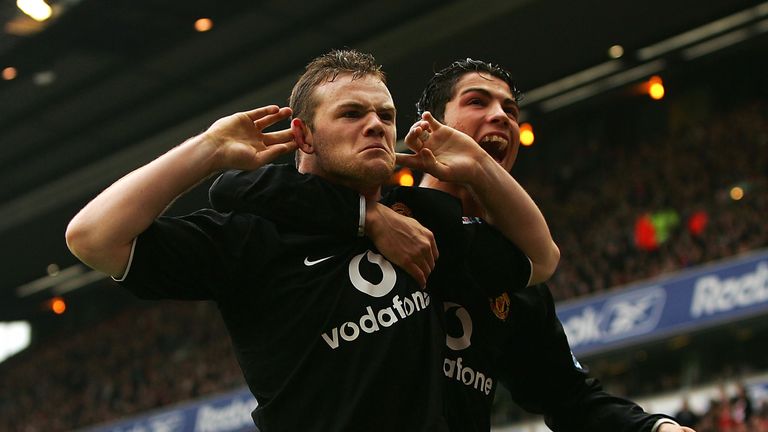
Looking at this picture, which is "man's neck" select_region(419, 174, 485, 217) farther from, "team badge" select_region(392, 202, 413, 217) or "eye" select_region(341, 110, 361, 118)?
"eye" select_region(341, 110, 361, 118)

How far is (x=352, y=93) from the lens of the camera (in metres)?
2.98

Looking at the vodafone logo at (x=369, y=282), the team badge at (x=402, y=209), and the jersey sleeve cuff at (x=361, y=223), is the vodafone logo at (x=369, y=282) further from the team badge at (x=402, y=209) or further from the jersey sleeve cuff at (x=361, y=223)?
the team badge at (x=402, y=209)

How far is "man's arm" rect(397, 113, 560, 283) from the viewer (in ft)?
9.91

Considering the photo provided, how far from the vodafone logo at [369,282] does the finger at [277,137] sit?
0.35 metres

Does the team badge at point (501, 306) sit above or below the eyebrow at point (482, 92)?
below

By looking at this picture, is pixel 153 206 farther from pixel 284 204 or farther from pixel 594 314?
pixel 594 314

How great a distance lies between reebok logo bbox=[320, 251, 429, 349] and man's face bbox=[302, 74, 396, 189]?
21 centimetres

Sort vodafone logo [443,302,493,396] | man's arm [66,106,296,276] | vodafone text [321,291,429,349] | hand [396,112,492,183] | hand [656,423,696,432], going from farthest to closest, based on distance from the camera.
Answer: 1. hand [656,423,696,432]
2. vodafone logo [443,302,493,396]
3. hand [396,112,492,183]
4. vodafone text [321,291,429,349]
5. man's arm [66,106,296,276]

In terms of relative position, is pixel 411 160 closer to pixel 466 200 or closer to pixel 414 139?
pixel 414 139

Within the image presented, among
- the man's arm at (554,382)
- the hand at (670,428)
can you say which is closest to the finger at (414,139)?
the man's arm at (554,382)

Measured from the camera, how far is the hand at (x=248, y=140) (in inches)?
110

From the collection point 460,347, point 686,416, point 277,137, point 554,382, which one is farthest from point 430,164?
point 686,416

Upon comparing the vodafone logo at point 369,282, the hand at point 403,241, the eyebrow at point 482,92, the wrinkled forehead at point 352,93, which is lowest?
the vodafone logo at point 369,282

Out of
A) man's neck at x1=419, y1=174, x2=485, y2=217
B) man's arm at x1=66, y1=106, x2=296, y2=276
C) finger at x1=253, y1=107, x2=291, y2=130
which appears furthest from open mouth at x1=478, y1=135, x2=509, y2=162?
man's arm at x1=66, y1=106, x2=296, y2=276
